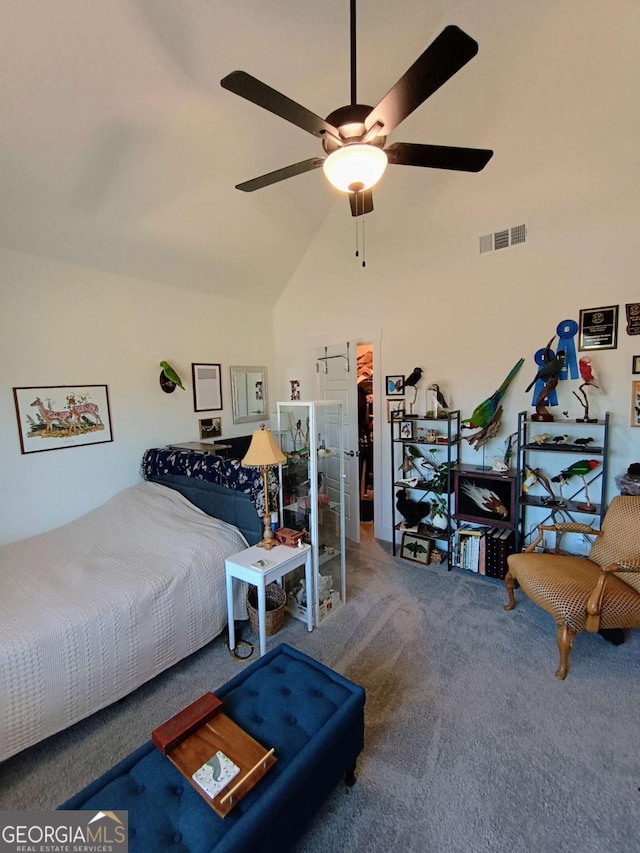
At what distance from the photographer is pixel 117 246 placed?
295 cm

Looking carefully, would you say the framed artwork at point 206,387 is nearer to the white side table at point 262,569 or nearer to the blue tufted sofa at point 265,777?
the white side table at point 262,569

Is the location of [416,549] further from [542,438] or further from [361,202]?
[361,202]

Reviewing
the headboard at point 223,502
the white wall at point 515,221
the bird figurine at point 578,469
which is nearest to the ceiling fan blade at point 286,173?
the white wall at point 515,221

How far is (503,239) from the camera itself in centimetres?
295

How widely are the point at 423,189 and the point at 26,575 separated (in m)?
4.02

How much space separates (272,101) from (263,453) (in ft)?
5.43

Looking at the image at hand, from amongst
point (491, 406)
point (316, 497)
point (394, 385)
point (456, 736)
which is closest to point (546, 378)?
point (491, 406)

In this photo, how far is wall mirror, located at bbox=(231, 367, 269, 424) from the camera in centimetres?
424

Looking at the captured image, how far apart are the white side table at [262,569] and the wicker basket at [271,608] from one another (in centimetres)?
14

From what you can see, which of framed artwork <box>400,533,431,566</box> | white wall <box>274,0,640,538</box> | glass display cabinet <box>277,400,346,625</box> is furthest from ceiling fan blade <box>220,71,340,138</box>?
framed artwork <box>400,533,431,566</box>

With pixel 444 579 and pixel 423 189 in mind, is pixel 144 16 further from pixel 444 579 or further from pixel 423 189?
pixel 444 579

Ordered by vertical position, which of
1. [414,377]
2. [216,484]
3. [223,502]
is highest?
[414,377]

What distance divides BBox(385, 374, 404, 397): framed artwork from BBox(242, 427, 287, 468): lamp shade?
177cm

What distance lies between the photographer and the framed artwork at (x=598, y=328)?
259 cm
